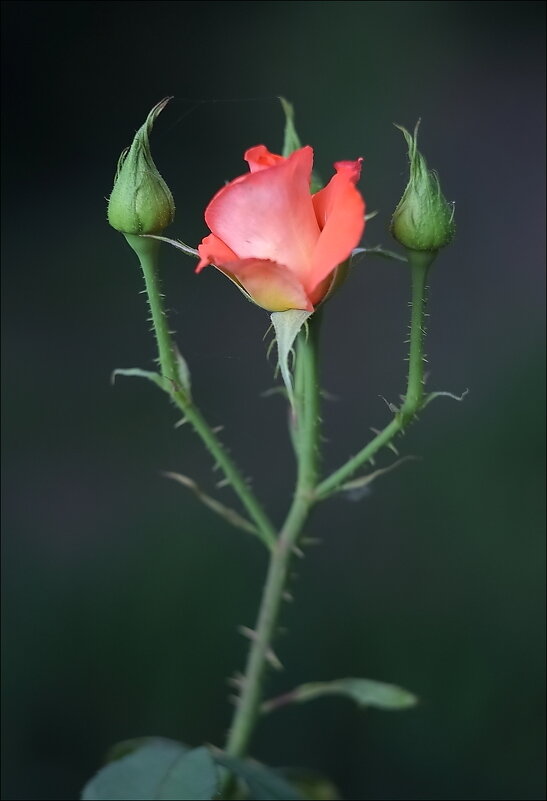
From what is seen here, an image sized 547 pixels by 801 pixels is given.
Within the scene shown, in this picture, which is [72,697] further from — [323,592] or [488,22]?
[488,22]

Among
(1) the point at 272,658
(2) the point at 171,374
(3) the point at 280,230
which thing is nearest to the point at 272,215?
(3) the point at 280,230

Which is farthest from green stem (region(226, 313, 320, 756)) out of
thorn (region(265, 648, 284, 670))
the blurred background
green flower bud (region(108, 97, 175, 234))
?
the blurred background

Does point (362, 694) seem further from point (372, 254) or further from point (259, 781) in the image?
point (372, 254)

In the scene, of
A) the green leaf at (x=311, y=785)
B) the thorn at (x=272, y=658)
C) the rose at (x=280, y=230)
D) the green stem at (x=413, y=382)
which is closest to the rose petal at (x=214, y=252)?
the rose at (x=280, y=230)

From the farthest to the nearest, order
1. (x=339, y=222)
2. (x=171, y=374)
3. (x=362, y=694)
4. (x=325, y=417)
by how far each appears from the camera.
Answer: (x=325, y=417)
(x=362, y=694)
(x=171, y=374)
(x=339, y=222)

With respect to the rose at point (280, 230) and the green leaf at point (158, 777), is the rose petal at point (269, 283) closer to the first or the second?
the rose at point (280, 230)

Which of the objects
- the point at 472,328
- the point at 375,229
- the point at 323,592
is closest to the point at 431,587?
the point at 323,592

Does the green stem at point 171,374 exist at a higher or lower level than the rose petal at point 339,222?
lower
